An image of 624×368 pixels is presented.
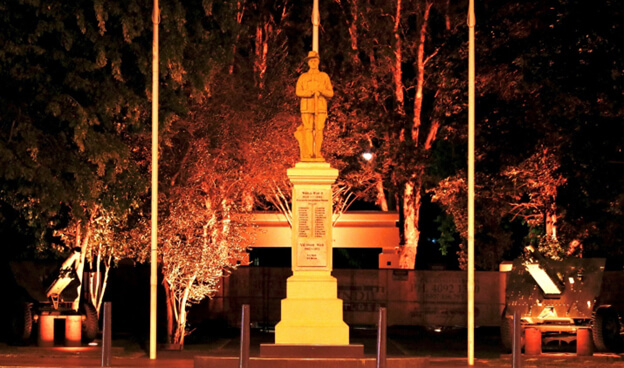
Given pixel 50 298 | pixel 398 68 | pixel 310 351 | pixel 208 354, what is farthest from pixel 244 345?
pixel 398 68

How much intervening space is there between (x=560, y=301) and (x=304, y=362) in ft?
20.8

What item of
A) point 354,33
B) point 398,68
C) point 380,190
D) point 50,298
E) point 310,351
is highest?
point 354,33

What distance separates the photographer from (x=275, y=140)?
31484 mm

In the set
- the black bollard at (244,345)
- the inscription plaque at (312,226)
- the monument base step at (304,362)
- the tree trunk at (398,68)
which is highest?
the tree trunk at (398,68)

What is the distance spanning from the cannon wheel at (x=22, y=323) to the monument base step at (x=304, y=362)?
7212 mm

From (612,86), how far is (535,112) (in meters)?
2.69

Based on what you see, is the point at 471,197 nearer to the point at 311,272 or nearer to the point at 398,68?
the point at 311,272

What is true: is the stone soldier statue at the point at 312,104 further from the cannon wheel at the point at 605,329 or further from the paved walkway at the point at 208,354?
the cannon wheel at the point at 605,329

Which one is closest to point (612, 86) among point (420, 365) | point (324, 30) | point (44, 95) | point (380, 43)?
point (420, 365)

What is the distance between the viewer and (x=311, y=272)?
20.0 meters

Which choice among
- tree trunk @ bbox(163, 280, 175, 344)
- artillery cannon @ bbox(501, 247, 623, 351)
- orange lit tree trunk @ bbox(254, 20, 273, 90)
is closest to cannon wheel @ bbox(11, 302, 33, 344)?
tree trunk @ bbox(163, 280, 175, 344)

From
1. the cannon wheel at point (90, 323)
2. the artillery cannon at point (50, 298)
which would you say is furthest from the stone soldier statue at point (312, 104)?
the cannon wheel at point (90, 323)

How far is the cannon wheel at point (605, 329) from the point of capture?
22578 millimetres

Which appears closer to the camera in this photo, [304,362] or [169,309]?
[304,362]
